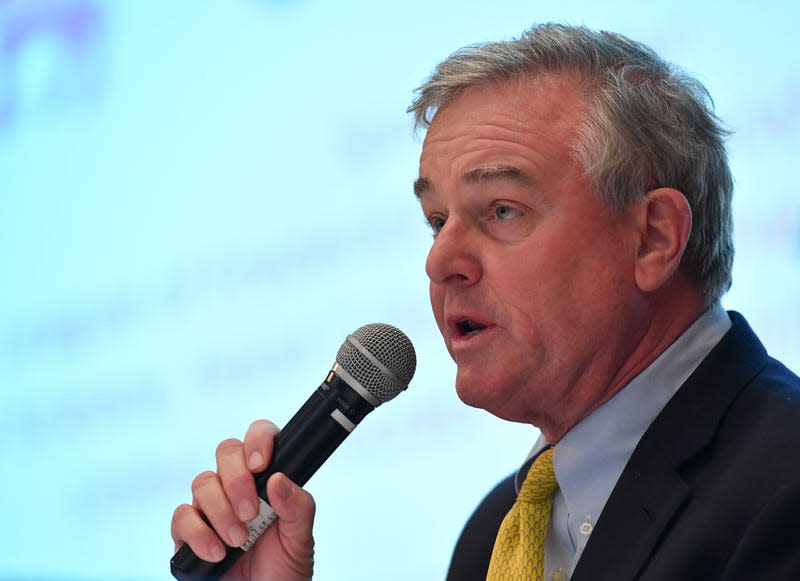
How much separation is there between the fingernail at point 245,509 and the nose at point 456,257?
0.56m

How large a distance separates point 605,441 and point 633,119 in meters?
0.63

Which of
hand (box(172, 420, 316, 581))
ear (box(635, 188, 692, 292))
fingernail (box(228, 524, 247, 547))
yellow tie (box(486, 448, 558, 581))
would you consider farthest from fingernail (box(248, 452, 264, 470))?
ear (box(635, 188, 692, 292))

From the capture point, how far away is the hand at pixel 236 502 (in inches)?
73.4

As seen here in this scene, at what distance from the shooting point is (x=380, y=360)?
1.91 metres

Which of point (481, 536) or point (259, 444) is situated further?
point (481, 536)

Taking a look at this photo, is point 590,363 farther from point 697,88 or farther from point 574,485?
point 697,88

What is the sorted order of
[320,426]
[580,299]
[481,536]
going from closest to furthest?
[320,426] → [580,299] → [481,536]

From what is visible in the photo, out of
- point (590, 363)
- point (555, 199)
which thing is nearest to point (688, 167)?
point (555, 199)

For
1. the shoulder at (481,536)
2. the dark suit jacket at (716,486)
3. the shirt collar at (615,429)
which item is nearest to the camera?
the dark suit jacket at (716,486)

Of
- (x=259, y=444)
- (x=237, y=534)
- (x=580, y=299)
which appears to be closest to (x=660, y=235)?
(x=580, y=299)

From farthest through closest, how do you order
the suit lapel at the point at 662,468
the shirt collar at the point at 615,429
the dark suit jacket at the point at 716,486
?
1. the shirt collar at the point at 615,429
2. the suit lapel at the point at 662,468
3. the dark suit jacket at the point at 716,486

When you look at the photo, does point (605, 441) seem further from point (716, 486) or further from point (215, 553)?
point (215, 553)

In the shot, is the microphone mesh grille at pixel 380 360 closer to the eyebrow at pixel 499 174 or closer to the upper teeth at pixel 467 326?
the upper teeth at pixel 467 326

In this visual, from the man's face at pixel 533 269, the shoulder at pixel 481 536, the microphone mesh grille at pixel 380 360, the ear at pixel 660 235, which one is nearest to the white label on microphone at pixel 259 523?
the microphone mesh grille at pixel 380 360
